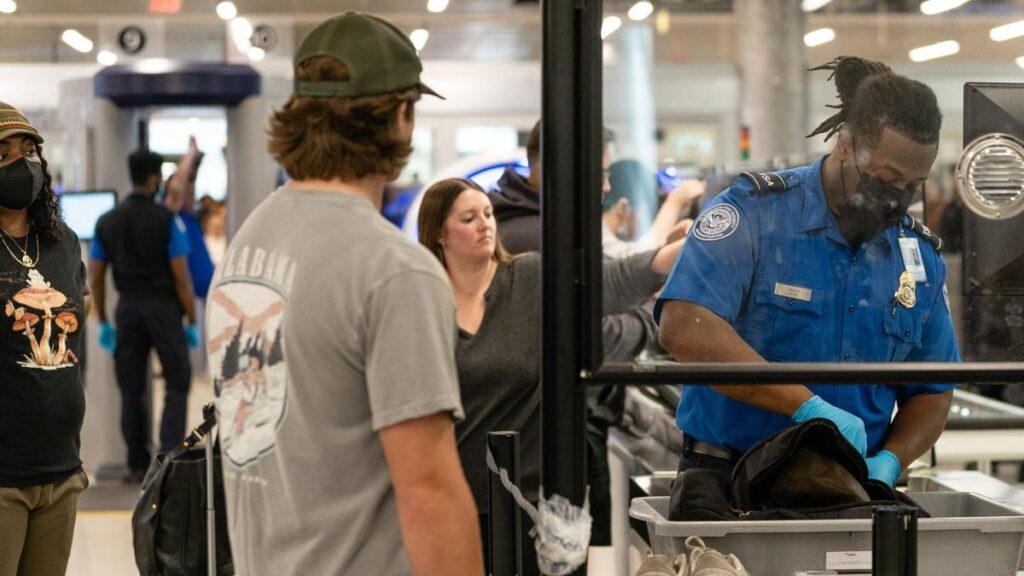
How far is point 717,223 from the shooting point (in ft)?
7.19

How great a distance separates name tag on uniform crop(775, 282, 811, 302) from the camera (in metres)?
2.12

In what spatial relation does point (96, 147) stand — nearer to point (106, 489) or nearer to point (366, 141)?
point (106, 489)

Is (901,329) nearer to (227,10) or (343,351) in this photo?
(343,351)

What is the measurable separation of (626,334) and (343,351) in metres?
0.73

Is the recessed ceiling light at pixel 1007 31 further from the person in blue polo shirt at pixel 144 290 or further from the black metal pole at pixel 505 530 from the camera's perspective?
the person in blue polo shirt at pixel 144 290

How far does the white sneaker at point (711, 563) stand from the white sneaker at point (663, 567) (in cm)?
1

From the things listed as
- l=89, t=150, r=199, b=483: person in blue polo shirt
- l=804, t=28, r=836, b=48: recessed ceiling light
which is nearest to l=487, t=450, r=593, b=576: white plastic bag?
l=804, t=28, r=836, b=48: recessed ceiling light

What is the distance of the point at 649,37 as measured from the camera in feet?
7.08

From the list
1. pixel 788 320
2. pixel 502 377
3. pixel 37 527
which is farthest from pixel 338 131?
pixel 37 527

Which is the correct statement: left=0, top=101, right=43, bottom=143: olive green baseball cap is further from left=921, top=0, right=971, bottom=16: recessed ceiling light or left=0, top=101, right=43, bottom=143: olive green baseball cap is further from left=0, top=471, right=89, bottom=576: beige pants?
left=921, top=0, right=971, bottom=16: recessed ceiling light

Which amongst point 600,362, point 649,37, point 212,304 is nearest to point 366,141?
point 212,304

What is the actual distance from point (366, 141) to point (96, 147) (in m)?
Result: 5.82

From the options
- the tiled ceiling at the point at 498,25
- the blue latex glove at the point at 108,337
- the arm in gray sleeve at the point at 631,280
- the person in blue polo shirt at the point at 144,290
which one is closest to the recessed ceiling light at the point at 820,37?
the tiled ceiling at the point at 498,25

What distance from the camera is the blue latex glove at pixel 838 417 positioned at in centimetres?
218
